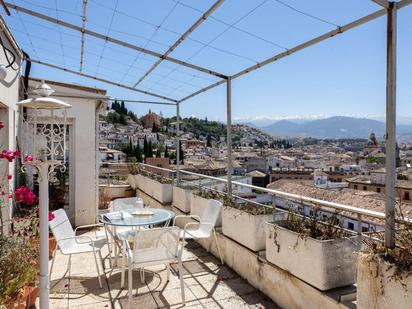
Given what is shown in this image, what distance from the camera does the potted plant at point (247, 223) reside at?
12.4ft

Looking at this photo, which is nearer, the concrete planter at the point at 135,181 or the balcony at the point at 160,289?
the balcony at the point at 160,289

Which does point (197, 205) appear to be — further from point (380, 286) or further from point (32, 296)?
point (380, 286)

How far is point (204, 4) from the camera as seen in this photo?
10.5ft

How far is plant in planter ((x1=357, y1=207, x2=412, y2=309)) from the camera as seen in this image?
1984 mm

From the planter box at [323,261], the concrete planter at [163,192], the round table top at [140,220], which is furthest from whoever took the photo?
the concrete planter at [163,192]

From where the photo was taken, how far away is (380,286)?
→ 2.12 meters

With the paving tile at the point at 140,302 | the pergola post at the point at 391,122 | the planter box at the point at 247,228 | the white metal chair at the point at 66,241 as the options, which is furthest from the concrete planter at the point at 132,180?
the pergola post at the point at 391,122

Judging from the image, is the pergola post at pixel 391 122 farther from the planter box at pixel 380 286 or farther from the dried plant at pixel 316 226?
the dried plant at pixel 316 226

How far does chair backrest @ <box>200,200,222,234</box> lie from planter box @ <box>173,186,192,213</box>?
132 cm

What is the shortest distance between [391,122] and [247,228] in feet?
6.91

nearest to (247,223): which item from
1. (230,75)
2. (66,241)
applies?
(230,75)

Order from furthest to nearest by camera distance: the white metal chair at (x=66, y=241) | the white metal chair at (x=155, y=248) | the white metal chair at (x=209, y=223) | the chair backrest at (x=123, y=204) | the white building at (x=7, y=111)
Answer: the chair backrest at (x=123, y=204)
the white metal chair at (x=209, y=223)
the white building at (x=7, y=111)
the white metal chair at (x=66, y=241)
the white metal chair at (x=155, y=248)

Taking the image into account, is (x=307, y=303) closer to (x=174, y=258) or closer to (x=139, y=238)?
(x=174, y=258)

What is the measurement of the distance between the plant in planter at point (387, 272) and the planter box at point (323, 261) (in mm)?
441
